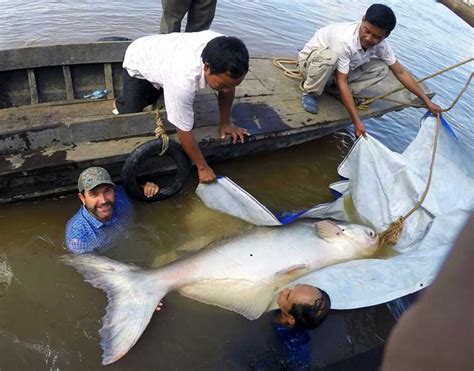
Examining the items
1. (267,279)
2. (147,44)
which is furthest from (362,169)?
(147,44)

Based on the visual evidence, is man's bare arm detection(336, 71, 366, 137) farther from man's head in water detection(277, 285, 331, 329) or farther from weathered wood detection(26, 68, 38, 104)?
weathered wood detection(26, 68, 38, 104)

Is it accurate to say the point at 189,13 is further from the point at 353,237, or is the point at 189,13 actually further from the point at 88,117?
the point at 353,237

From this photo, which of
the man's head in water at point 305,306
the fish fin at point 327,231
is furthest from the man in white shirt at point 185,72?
the man's head in water at point 305,306

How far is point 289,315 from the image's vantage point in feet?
10.7

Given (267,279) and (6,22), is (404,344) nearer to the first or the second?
(267,279)

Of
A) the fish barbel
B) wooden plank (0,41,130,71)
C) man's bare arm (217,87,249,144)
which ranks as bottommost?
the fish barbel

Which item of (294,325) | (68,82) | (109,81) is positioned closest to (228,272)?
(294,325)

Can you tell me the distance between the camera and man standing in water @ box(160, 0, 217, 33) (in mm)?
5055

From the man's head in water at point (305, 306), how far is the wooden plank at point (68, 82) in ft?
11.8

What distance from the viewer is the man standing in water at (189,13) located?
5.05 meters

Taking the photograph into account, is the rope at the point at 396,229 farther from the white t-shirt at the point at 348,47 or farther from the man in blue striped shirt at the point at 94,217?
the man in blue striped shirt at the point at 94,217

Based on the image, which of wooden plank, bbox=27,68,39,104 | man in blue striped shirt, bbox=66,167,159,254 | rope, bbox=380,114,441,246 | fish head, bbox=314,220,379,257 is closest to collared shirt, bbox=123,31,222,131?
man in blue striped shirt, bbox=66,167,159,254

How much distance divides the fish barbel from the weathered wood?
7.19ft

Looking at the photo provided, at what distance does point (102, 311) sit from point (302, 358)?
1.74 m
